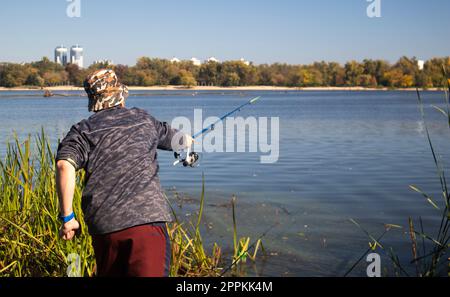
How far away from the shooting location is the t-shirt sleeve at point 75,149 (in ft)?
11.2

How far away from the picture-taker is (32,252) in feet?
18.0

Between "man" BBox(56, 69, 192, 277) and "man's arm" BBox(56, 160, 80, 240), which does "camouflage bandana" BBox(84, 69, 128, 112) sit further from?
"man's arm" BBox(56, 160, 80, 240)

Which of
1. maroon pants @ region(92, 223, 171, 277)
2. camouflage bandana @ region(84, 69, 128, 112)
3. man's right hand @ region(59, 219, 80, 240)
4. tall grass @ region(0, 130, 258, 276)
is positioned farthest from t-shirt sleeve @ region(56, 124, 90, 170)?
tall grass @ region(0, 130, 258, 276)

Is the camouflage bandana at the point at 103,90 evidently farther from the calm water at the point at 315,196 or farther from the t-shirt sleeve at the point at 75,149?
the calm water at the point at 315,196

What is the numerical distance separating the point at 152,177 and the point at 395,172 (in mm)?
12116

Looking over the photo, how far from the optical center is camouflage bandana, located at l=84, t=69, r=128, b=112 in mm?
3633

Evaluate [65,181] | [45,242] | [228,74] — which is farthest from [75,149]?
[228,74]

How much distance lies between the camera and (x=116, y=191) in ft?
11.5

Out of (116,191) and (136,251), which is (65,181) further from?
(136,251)

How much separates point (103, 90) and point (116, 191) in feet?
2.13
